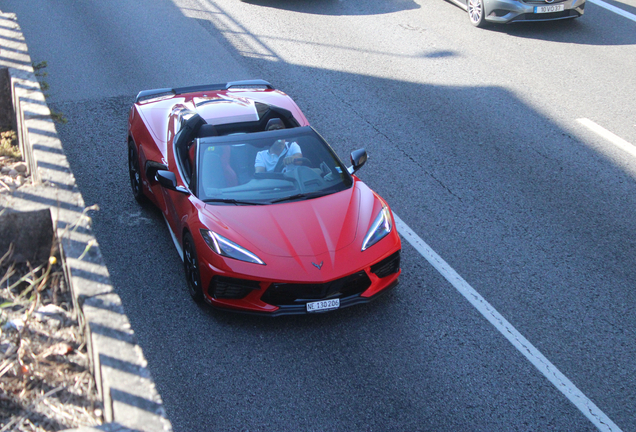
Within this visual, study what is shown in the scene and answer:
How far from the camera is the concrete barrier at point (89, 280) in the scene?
130 inches

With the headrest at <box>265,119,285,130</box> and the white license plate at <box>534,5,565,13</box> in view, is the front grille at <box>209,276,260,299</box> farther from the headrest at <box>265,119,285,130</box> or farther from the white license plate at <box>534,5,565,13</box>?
the white license plate at <box>534,5,565,13</box>

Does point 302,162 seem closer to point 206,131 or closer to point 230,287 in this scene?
point 206,131

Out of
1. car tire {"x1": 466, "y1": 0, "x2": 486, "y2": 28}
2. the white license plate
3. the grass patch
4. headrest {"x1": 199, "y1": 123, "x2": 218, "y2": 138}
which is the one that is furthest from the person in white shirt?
the white license plate

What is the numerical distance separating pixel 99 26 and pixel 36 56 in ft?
6.50

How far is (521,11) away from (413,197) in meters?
6.88

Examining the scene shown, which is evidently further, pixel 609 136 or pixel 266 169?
pixel 609 136

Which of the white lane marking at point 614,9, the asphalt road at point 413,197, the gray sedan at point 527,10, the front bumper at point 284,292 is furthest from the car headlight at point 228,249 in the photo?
the white lane marking at point 614,9

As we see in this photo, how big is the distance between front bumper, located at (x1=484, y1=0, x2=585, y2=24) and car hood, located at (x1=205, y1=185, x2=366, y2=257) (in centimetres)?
849

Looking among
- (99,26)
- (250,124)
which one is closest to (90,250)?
(250,124)

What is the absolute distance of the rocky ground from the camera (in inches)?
143

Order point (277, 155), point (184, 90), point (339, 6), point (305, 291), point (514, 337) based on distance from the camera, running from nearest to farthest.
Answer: point (305, 291) → point (514, 337) → point (277, 155) → point (184, 90) → point (339, 6)

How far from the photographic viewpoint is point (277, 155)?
6.17m

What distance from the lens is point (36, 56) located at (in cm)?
1134

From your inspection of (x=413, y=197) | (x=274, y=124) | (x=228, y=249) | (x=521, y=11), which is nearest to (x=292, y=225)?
(x=228, y=249)
